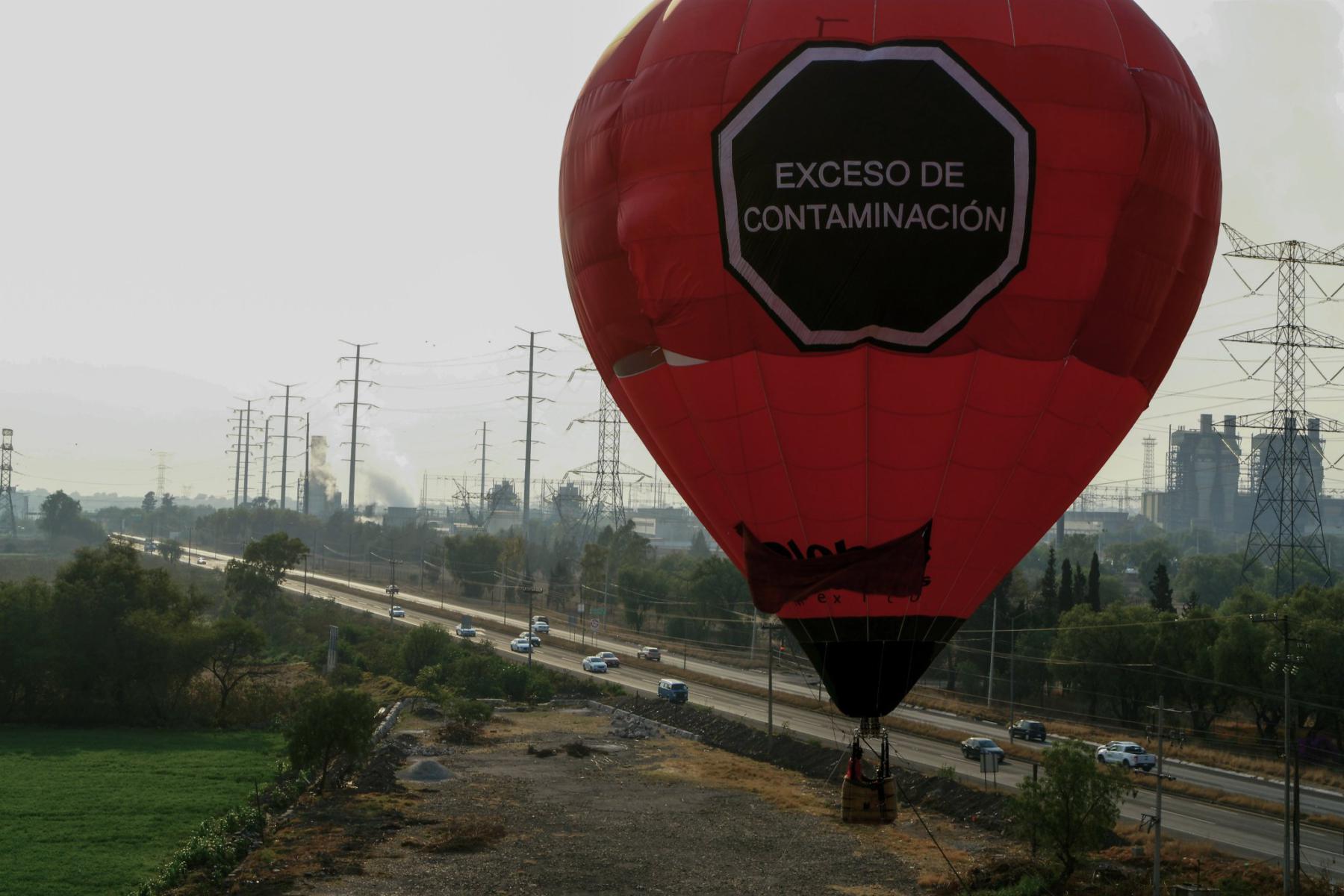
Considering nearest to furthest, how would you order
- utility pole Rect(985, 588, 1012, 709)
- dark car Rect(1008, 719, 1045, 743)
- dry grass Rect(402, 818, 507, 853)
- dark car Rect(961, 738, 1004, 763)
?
dry grass Rect(402, 818, 507, 853), dark car Rect(961, 738, 1004, 763), dark car Rect(1008, 719, 1045, 743), utility pole Rect(985, 588, 1012, 709)

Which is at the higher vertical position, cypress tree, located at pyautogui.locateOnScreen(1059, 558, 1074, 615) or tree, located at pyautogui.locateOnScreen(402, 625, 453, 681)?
cypress tree, located at pyautogui.locateOnScreen(1059, 558, 1074, 615)

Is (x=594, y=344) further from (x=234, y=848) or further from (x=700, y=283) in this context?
(x=234, y=848)

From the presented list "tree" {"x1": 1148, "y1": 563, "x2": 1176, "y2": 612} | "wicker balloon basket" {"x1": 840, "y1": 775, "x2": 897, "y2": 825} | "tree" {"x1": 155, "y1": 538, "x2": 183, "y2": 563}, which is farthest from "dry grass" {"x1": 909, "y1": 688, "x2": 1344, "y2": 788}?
"tree" {"x1": 155, "y1": 538, "x2": 183, "y2": 563}

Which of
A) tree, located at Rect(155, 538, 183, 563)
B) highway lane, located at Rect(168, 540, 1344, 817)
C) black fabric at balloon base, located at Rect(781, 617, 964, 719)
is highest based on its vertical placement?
black fabric at balloon base, located at Rect(781, 617, 964, 719)

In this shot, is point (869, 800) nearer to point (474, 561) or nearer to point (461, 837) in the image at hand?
point (461, 837)

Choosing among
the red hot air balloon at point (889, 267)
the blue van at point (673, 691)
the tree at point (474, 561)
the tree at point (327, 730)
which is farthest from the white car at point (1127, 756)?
the tree at point (474, 561)

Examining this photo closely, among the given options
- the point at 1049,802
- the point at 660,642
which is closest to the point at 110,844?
the point at 1049,802

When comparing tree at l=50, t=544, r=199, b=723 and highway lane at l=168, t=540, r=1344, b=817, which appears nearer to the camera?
highway lane at l=168, t=540, r=1344, b=817

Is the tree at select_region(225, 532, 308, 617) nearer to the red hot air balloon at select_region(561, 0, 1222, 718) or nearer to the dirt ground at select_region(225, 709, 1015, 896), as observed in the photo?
the dirt ground at select_region(225, 709, 1015, 896)
